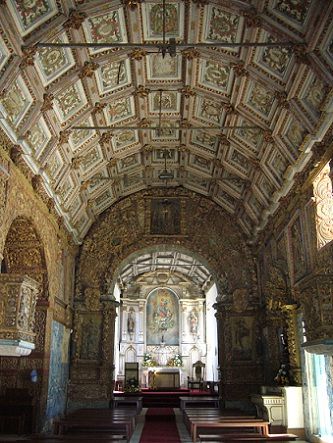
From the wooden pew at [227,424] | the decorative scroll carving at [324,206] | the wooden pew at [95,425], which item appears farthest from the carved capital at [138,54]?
the wooden pew at [227,424]

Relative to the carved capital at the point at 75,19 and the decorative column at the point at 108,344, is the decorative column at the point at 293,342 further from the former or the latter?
the carved capital at the point at 75,19

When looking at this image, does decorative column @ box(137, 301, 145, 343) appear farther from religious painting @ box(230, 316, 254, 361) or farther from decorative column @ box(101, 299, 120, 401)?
religious painting @ box(230, 316, 254, 361)

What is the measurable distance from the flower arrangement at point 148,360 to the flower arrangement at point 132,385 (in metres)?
4.66

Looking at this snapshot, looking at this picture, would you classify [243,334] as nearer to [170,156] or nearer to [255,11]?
[170,156]

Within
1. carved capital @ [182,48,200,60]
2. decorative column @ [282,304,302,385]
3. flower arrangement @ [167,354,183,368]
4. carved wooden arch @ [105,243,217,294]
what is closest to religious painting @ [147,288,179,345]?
flower arrangement @ [167,354,183,368]

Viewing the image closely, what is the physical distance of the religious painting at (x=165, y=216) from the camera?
18.5 metres

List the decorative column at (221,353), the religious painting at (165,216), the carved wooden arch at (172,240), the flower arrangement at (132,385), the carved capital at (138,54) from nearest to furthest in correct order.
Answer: the carved capital at (138,54) < the decorative column at (221,353) < the carved wooden arch at (172,240) < the religious painting at (165,216) < the flower arrangement at (132,385)

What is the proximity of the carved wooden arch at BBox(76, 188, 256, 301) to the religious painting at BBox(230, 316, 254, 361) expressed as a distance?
3.82ft

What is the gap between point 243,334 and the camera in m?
17.3

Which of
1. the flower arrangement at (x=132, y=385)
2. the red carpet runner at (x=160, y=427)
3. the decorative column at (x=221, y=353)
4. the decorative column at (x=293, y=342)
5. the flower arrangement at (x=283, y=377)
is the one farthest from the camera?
the flower arrangement at (x=132, y=385)

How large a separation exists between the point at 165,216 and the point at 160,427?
7.43 metres

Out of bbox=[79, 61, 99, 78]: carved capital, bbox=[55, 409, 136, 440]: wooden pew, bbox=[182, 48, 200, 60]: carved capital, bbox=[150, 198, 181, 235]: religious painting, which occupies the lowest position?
bbox=[55, 409, 136, 440]: wooden pew

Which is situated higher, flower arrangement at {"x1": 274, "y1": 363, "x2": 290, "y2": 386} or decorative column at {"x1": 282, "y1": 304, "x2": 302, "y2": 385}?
decorative column at {"x1": 282, "y1": 304, "x2": 302, "y2": 385}

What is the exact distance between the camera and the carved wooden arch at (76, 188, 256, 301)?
A: 18.0 m
